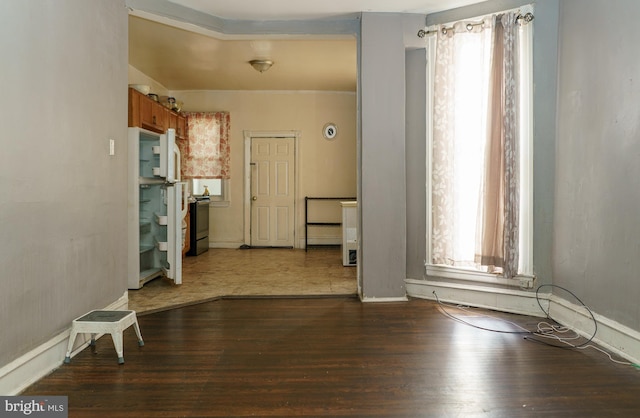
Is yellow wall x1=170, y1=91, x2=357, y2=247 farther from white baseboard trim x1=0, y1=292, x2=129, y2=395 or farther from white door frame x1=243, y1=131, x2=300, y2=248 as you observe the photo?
white baseboard trim x1=0, y1=292, x2=129, y2=395

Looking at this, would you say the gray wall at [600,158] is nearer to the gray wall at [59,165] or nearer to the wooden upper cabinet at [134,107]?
the gray wall at [59,165]

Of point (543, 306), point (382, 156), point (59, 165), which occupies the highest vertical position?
point (382, 156)

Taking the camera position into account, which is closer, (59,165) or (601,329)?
(59,165)

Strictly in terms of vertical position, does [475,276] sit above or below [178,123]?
below

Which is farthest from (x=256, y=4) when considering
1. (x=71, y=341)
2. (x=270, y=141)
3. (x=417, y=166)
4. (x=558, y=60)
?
(x=270, y=141)

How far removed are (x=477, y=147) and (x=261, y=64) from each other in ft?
10.2

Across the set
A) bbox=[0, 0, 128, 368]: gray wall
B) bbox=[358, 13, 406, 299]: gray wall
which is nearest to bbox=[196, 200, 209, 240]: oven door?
bbox=[0, 0, 128, 368]: gray wall

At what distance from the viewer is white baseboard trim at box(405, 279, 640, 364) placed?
2.49 metres

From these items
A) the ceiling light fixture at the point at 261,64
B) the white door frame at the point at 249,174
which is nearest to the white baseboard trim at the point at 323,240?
the white door frame at the point at 249,174

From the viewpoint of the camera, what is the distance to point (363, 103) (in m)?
3.72

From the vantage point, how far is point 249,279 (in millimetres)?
4637

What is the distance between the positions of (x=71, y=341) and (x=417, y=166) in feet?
9.74

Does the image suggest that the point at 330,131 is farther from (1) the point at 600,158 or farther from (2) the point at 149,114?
(1) the point at 600,158

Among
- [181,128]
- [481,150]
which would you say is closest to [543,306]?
[481,150]
